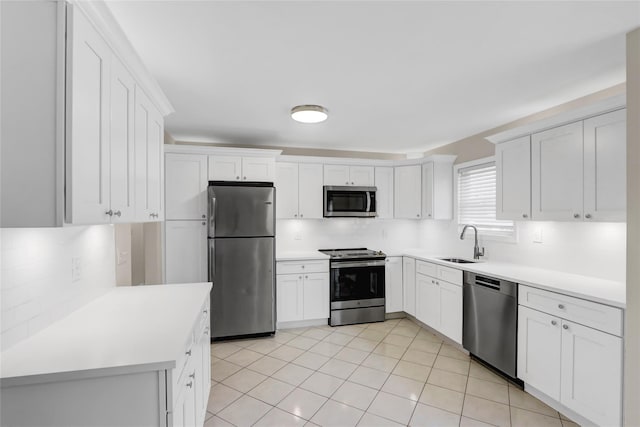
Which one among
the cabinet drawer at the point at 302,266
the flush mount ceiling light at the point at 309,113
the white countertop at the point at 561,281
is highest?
the flush mount ceiling light at the point at 309,113

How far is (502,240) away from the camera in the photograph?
3.40 meters

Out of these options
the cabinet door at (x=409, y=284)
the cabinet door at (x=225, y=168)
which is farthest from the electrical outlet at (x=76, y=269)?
the cabinet door at (x=409, y=284)

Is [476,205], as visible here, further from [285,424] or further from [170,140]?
[170,140]

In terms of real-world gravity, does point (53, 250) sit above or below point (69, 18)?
below

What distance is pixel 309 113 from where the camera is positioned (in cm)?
289

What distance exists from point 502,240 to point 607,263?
1007 mm

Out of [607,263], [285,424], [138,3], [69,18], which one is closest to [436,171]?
[607,263]

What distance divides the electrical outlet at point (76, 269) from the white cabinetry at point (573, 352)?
3.15 meters

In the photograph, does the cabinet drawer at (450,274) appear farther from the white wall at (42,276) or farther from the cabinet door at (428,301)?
the white wall at (42,276)

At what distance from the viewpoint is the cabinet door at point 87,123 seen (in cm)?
108

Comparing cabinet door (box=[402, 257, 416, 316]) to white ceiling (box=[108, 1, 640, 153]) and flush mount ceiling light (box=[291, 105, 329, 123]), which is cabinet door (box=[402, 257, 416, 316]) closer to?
white ceiling (box=[108, 1, 640, 153])

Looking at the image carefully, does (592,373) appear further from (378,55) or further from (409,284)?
(378,55)

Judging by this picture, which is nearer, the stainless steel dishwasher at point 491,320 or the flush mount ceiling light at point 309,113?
the stainless steel dishwasher at point 491,320

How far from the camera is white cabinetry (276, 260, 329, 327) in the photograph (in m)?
3.89
